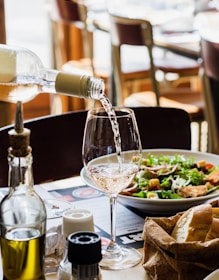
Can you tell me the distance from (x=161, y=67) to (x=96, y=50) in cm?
113

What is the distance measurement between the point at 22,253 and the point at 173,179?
22.0 inches

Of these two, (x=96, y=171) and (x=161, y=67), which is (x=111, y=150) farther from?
(x=161, y=67)

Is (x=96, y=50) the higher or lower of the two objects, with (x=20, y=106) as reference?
higher

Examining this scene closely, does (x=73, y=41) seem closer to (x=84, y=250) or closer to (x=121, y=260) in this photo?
(x=121, y=260)

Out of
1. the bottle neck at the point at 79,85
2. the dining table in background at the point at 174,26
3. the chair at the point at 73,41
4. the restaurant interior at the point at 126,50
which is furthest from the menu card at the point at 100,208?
the chair at the point at 73,41

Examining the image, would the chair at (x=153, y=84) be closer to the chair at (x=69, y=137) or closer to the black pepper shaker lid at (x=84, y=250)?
the chair at (x=69, y=137)

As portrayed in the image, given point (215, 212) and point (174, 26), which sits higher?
point (174, 26)

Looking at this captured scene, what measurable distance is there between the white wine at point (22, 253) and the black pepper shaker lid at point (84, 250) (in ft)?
0.20

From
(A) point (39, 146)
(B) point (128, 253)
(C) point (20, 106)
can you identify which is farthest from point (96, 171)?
(A) point (39, 146)

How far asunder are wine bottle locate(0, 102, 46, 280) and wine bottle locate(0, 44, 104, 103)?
0.13 m

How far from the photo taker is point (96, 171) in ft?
3.68

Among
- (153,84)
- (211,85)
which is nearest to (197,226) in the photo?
(211,85)

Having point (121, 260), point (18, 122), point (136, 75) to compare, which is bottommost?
point (121, 260)

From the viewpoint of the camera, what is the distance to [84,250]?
802 mm
